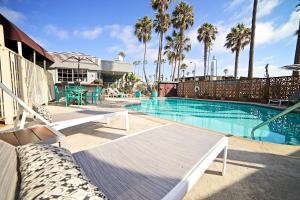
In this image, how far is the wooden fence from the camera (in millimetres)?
11120

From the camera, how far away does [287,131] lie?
6.25 meters

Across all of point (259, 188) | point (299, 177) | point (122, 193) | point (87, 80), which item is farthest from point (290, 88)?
point (87, 80)

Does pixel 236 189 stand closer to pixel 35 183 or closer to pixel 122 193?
pixel 122 193

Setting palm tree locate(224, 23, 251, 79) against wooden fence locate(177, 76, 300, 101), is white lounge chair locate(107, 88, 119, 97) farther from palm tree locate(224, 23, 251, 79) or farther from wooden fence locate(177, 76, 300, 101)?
palm tree locate(224, 23, 251, 79)

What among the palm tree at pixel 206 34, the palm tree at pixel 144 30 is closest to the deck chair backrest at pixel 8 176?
the palm tree at pixel 144 30

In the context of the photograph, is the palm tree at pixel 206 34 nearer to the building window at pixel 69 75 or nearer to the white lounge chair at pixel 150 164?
the building window at pixel 69 75

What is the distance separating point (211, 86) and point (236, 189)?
17.0 m

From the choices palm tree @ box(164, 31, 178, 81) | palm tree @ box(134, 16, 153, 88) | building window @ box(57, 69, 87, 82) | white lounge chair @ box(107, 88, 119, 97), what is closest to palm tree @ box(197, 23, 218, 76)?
palm tree @ box(164, 31, 178, 81)

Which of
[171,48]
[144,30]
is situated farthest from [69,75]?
[171,48]

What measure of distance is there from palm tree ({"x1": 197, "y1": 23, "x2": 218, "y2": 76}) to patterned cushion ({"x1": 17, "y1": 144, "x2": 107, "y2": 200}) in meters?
25.2

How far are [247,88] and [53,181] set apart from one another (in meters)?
16.4

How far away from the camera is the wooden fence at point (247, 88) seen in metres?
11.1

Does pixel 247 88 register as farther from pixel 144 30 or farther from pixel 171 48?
pixel 171 48

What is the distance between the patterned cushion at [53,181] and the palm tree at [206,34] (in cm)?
2518
